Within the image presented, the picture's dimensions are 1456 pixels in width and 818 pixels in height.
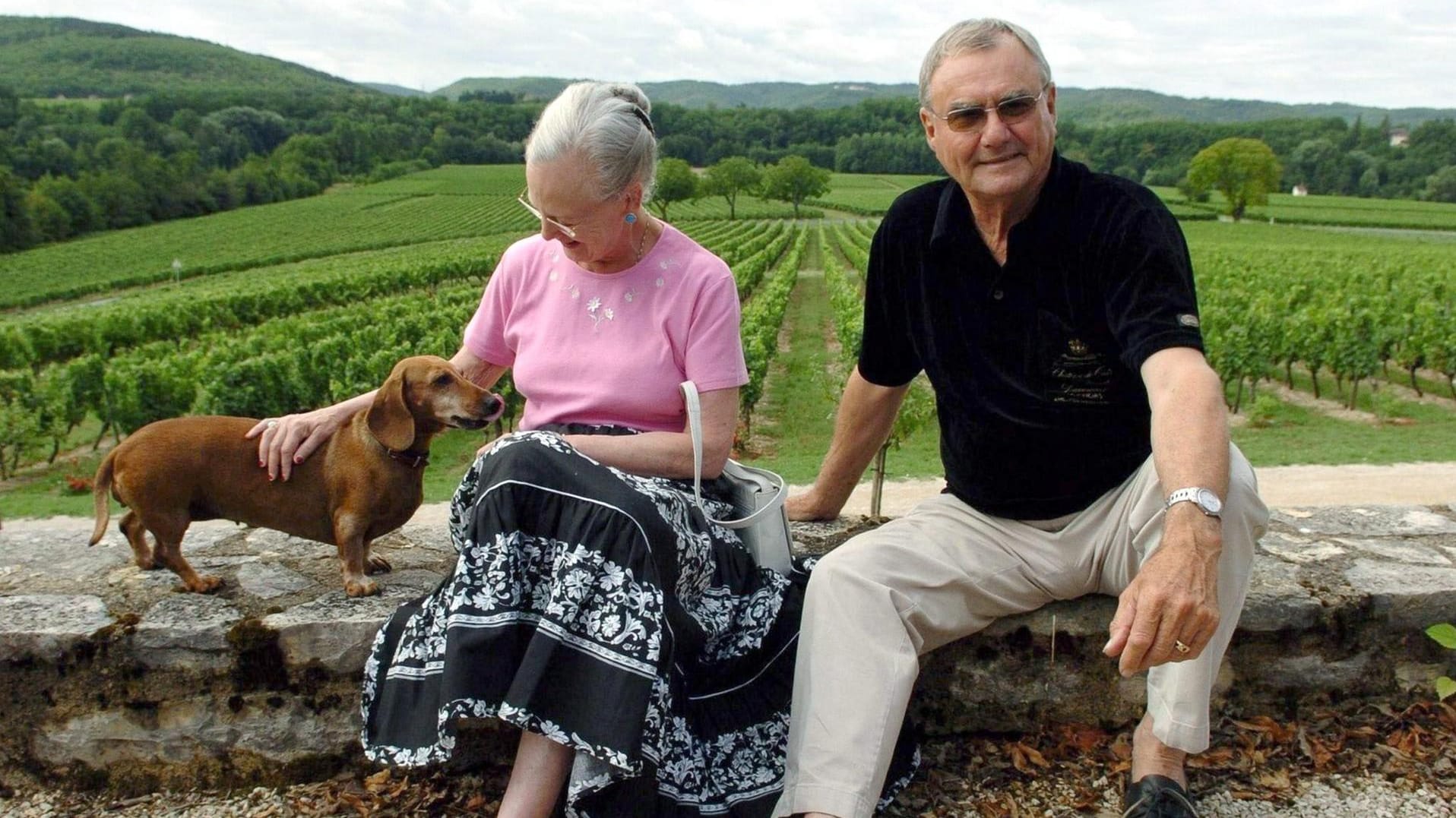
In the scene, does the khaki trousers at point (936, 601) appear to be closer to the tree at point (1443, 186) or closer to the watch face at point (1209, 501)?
the watch face at point (1209, 501)

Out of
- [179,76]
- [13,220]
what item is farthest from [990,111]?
[179,76]

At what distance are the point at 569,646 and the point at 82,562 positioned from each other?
5.72 feet

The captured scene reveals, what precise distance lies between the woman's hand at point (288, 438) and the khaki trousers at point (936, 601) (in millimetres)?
1284

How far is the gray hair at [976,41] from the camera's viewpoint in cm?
235

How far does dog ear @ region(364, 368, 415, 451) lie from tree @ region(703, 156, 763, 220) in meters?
67.8

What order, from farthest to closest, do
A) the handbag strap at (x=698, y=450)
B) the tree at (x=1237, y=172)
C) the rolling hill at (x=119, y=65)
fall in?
the rolling hill at (x=119, y=65)
the tree at (x=1237, y=172)
the handbag strap at (x=698, y=450)

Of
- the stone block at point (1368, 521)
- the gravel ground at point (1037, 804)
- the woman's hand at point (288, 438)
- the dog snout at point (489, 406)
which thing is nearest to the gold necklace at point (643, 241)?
the dog snout at point (489, 406)

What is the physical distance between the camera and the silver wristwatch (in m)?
1.85

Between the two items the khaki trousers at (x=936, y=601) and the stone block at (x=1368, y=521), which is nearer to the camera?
the khaki trousers at (x=936, y=601)

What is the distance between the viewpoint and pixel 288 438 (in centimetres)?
255

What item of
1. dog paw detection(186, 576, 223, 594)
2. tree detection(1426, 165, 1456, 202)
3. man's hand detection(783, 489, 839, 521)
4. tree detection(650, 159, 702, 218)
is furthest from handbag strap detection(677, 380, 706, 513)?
tree detection(1426, 165, 1456, 202)

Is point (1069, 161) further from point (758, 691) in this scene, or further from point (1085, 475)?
point (758, 691)

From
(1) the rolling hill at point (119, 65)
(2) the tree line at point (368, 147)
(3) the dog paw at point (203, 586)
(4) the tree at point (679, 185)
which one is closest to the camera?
(3) the dog paw at point (203, 586)

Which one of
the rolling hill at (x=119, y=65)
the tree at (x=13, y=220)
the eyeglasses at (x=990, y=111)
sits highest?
the rolling hill at (x=119, y=65)
